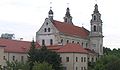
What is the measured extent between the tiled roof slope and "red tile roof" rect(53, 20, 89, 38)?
11.2m

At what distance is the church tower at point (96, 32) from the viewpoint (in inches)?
4646

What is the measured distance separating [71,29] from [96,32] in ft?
29.1

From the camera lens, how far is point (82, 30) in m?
120

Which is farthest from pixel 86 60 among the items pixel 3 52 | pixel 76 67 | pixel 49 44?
pixel 3 52

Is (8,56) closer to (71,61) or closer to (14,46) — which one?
(14,46)

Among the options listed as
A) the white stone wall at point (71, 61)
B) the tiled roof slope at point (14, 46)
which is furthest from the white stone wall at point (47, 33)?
the white stone wall at point (71, 61)

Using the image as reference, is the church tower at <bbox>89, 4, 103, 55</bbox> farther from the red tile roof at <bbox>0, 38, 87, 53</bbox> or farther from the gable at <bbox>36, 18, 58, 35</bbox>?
the red tile roof at <bbox>0, 38, 87, 53</bbox>

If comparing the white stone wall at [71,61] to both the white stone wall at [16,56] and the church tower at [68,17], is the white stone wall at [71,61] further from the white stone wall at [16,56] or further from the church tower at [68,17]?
the church tower at [68,17]

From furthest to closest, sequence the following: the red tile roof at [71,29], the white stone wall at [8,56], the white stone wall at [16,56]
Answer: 1. the red tile roof at [71,29]
2. the white stone wall at [16,56]
3. the white stone wall at [8,56]

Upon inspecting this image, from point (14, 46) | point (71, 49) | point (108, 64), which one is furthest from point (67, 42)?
point (108, 64)

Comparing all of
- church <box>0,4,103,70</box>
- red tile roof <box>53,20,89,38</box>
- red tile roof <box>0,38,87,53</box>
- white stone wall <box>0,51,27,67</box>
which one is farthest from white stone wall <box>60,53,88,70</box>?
red tile roof <box>53,20,89,38</box>

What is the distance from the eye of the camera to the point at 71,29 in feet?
370

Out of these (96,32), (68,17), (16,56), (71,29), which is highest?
(68,17)

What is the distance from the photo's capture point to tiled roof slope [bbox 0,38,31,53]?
299 ft
